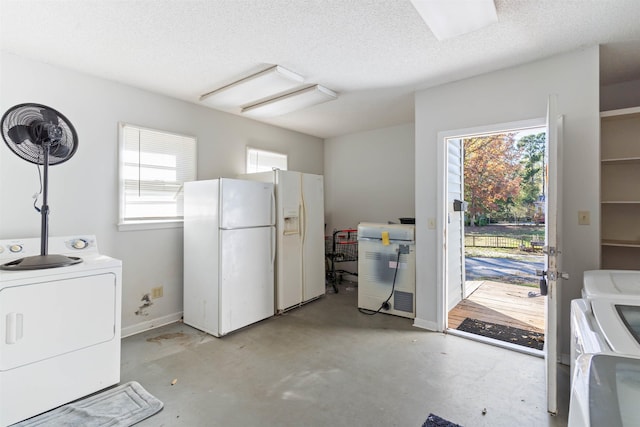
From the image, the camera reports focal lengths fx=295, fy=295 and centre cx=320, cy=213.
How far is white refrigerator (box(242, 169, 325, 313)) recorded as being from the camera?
3.62m

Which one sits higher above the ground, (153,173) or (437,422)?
(153,173)

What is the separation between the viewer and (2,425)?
68.5 inches

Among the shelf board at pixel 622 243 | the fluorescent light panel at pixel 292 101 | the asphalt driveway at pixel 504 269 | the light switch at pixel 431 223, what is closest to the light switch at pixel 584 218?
the shelf board at pixel 622 243

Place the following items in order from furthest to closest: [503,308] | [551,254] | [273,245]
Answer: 1. [503,308]
2. [273,245]
3. [551,254]

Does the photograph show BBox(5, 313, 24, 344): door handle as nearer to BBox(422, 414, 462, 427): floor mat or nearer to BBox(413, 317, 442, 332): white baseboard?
BBox(422, 414, 462, 427): floor mat

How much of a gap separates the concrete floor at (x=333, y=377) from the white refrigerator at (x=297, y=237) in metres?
0.61

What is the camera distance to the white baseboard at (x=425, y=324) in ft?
10.2

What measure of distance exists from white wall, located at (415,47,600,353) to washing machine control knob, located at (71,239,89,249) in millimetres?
3239

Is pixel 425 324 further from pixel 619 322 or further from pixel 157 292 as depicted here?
pixel 157 292

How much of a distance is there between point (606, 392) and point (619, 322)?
72 centimetres

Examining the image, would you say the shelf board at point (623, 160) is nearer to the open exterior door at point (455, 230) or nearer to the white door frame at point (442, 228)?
the white door frame at point (442, 228)

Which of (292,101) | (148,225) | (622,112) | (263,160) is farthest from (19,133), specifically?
(622,112)

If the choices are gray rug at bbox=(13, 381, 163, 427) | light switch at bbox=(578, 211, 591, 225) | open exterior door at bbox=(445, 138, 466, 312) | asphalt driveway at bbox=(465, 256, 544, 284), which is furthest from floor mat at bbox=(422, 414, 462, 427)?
asphalt driveway at bbox=(465, 256, 544, 284)

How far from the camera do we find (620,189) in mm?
2617
